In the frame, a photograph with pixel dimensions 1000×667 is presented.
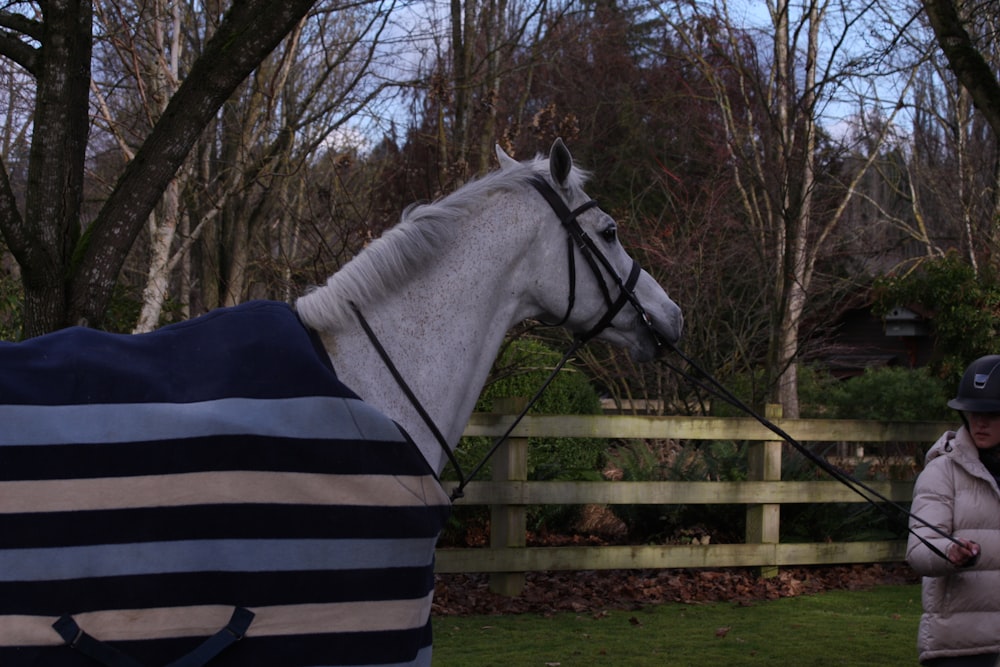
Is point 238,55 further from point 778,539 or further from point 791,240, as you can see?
point 791,240

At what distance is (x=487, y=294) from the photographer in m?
2.77

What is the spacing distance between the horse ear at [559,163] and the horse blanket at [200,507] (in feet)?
3.26

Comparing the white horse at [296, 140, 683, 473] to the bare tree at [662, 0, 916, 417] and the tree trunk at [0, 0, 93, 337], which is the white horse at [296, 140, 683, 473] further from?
the bare tree at [662, 0, 916, 417]

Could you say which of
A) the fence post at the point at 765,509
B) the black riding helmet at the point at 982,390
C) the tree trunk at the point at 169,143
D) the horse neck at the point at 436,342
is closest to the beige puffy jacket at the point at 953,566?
the black riding helmet at the point at 982,390

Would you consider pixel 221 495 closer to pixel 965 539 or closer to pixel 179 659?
pixel 179 659

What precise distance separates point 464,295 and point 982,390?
6.23 ft

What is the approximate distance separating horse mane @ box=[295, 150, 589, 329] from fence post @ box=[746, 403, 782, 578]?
16.8 feet

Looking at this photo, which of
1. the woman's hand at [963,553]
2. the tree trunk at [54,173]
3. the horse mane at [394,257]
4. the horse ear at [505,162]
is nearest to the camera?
the horse mane at [394,257]

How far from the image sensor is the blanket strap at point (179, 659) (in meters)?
2.13

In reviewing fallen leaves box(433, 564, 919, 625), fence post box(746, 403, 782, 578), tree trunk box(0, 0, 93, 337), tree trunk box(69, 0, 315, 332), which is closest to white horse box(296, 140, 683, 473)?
tree trunk box(69, 0, 315, 332)

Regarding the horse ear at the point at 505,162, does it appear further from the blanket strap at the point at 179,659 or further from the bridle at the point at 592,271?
the blanket strap at the point at 179,659

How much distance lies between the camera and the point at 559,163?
2879mm

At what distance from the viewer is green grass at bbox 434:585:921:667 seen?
17.0 ft

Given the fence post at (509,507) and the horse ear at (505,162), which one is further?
the fence post at (509,507)
